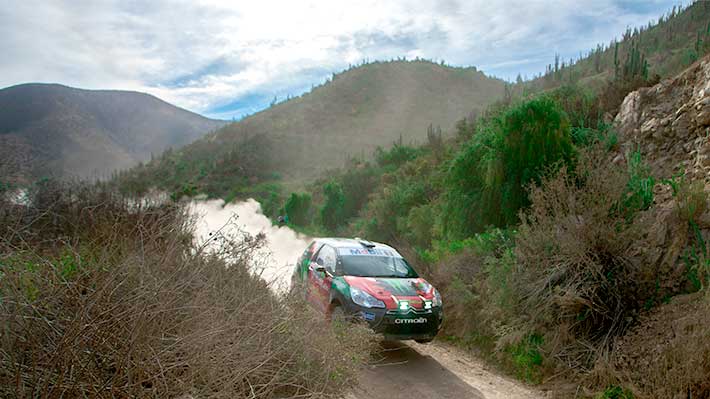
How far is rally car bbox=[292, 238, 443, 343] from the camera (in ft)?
27.6

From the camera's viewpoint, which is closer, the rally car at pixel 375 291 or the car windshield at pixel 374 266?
the rally car at pixel 375 291

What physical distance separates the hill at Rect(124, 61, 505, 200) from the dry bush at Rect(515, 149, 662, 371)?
43.4m

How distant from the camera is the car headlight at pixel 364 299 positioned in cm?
847

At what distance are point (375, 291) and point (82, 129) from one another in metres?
39.2

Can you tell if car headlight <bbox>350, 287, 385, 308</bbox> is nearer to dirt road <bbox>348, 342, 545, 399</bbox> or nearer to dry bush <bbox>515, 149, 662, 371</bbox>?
dirt road <bbox>348, 342, 545, 399</bbox>

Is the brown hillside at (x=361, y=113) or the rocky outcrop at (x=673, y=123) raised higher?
the brown hillside at (x=361, y=113)

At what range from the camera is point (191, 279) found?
472 cm

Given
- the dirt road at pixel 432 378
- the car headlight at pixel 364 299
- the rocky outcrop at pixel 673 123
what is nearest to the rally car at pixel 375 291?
the car headlight at pixel 364 299

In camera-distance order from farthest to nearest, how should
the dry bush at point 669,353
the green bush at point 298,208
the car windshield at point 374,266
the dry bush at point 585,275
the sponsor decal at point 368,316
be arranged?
the green bush at point 298,208, the car windshield at point 374,266, the sponsor decal at point 368,316, the dry bush at point 585,275, the dry bush at point 669,353

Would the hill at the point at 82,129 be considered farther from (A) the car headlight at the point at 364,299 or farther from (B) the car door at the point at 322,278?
(A) the car headlight at the point at 364,299

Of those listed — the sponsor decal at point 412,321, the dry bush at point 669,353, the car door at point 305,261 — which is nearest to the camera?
the dry bush at point 669,353

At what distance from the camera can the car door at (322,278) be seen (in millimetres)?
9453

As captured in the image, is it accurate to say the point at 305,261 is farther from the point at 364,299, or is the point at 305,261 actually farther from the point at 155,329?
the point at 155,329

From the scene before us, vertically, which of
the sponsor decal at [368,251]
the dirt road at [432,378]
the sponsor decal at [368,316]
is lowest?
the dirt road at [432,378]
